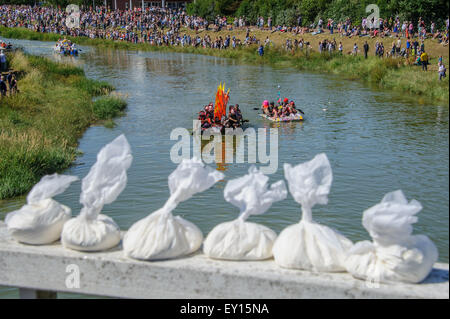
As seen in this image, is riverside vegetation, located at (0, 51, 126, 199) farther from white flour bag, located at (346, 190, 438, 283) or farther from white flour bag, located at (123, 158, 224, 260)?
white flour bag, located at (346, 190, 438, 283)

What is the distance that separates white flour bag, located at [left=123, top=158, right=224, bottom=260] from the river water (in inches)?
68.4

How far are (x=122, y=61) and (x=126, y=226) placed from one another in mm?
38836

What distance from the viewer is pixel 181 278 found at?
3.57 m

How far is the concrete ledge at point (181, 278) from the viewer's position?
3273 millimetres

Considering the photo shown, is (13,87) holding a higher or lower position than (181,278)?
higher

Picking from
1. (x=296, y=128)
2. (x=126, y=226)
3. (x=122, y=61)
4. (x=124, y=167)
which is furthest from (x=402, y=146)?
(x=122, y=61)

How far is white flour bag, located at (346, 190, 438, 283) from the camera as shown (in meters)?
3.29

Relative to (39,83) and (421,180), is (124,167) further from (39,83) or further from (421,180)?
(39,83)

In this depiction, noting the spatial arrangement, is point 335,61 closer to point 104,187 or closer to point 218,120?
point 218,120

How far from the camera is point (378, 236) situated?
343 centimetres

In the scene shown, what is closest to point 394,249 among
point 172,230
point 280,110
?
point 172,230

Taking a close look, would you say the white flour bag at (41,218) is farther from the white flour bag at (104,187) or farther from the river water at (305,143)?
the river water at (305,143)

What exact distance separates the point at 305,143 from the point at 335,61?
23.0 meters

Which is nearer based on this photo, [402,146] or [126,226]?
[126,226]
